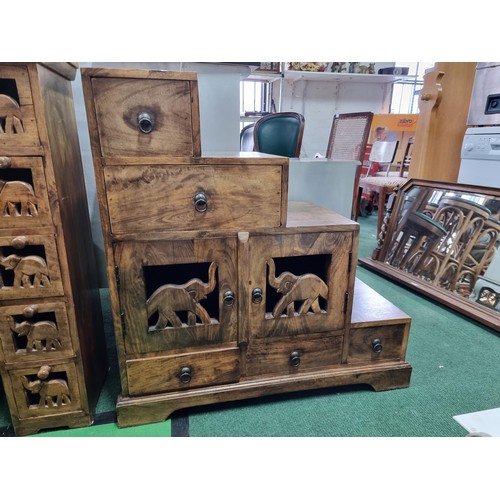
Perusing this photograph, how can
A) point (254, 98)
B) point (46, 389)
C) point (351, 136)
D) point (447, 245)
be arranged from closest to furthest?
point (46, 389), point (447, 245), point (351, 136), point (254, 98)

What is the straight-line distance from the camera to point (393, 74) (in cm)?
410

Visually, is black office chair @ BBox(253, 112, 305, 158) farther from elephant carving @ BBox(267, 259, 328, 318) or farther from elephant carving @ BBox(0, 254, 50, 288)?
elephant carving @ BBox(0, 254, 50, 288)

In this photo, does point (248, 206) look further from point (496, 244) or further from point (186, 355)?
point (496, 244)

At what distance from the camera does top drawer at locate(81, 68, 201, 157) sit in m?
0.75

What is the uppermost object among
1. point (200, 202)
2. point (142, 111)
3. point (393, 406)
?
point (142, 111)

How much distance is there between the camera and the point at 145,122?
0.78m

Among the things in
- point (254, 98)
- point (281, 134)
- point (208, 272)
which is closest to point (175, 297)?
point (208, 272)

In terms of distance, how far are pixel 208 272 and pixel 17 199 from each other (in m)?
0.49

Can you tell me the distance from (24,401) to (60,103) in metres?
0.82

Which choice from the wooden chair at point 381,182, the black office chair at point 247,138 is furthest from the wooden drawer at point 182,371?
A: the black office chair at point 247,138

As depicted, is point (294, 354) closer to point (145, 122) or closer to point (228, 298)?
point (228, 298)

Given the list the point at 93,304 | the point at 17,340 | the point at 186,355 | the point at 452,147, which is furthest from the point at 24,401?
the point at 452,147

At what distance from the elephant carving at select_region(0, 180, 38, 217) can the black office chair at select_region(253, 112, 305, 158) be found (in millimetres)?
1513

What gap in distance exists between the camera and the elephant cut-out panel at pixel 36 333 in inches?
35.1
